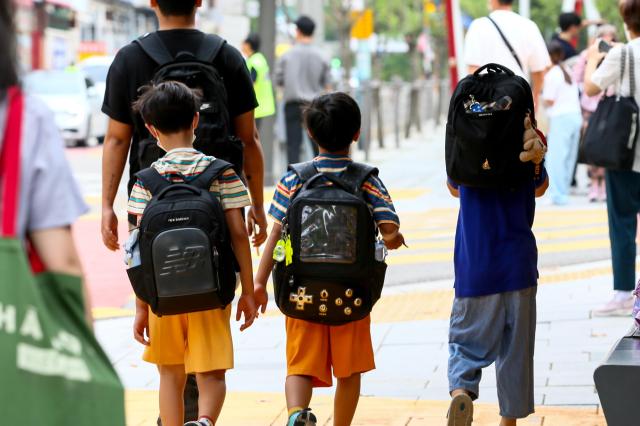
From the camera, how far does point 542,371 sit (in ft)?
22.4

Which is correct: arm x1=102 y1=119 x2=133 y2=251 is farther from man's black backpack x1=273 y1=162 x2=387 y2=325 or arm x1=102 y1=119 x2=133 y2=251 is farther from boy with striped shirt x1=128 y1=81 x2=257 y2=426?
man's black backpack x1=273 y1=162 x2=387 y2=325

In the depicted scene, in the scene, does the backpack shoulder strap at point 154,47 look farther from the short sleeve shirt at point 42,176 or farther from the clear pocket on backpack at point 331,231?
the short sleeve shirt at point 42,176

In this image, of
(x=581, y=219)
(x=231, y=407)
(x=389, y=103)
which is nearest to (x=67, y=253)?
(x=231, y=407)

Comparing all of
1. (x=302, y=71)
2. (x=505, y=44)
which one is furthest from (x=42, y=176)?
(x=302, y=71)

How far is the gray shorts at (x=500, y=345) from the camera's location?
5.18m

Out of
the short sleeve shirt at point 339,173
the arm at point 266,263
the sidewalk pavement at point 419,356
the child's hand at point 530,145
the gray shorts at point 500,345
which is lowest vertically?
the sidewalk pavement at point 419,356

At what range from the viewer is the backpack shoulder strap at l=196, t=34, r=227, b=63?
16.9 feet

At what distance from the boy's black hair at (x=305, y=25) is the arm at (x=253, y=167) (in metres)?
10.6

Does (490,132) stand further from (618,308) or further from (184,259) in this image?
(618,308)

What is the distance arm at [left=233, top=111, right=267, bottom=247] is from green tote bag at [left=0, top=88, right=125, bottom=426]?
2.67 metres

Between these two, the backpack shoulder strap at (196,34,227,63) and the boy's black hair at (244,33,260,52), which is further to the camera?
the boy's black hair at (244,33,260,52)

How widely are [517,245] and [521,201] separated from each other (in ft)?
0.55

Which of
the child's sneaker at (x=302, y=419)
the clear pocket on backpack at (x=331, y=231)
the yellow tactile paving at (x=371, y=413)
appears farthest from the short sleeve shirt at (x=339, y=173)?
the yellow tactile paving at (x=371, y=413)

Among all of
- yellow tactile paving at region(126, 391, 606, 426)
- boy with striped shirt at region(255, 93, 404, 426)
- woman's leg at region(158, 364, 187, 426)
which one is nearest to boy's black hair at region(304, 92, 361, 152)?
boy with striped shirt at region(255, 93, 404, 426)
